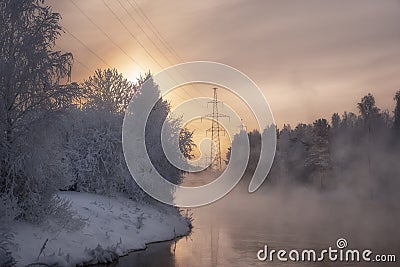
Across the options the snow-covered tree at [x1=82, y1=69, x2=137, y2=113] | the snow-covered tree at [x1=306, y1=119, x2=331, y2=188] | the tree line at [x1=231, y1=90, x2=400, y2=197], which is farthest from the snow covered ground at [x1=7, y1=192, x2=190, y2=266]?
the snow-covered tree at [x1=306, y1=119, x2=331, y2=188]

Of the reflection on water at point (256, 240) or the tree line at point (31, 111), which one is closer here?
the tree line at point (31, 111)

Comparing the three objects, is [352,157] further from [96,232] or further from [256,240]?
[96,232]

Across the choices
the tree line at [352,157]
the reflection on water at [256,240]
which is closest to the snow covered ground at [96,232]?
the reflection on water at [256,240]

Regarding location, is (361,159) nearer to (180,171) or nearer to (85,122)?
(180,171)

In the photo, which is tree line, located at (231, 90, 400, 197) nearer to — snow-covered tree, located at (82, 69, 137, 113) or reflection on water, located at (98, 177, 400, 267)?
reflection on water, located at (98, 177, 400, 267)

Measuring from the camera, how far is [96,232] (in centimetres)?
2425

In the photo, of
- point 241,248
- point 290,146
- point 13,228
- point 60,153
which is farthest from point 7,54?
point 290,146

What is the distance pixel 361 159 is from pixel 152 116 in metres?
55.1

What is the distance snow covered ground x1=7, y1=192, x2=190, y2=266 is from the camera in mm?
19216

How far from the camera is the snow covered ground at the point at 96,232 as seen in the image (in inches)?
757

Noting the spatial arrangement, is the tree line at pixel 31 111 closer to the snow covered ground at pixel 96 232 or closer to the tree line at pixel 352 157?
the snow covered ground at pixel 96 232

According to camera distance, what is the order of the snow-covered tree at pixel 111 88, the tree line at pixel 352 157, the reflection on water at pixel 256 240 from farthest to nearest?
the tree line at pixel 352 157, the snow-covered tree at pixel 111 88, the reflection on water at pixel 256 240

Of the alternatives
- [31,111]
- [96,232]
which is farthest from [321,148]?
[31,111]

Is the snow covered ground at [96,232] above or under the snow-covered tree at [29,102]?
under
